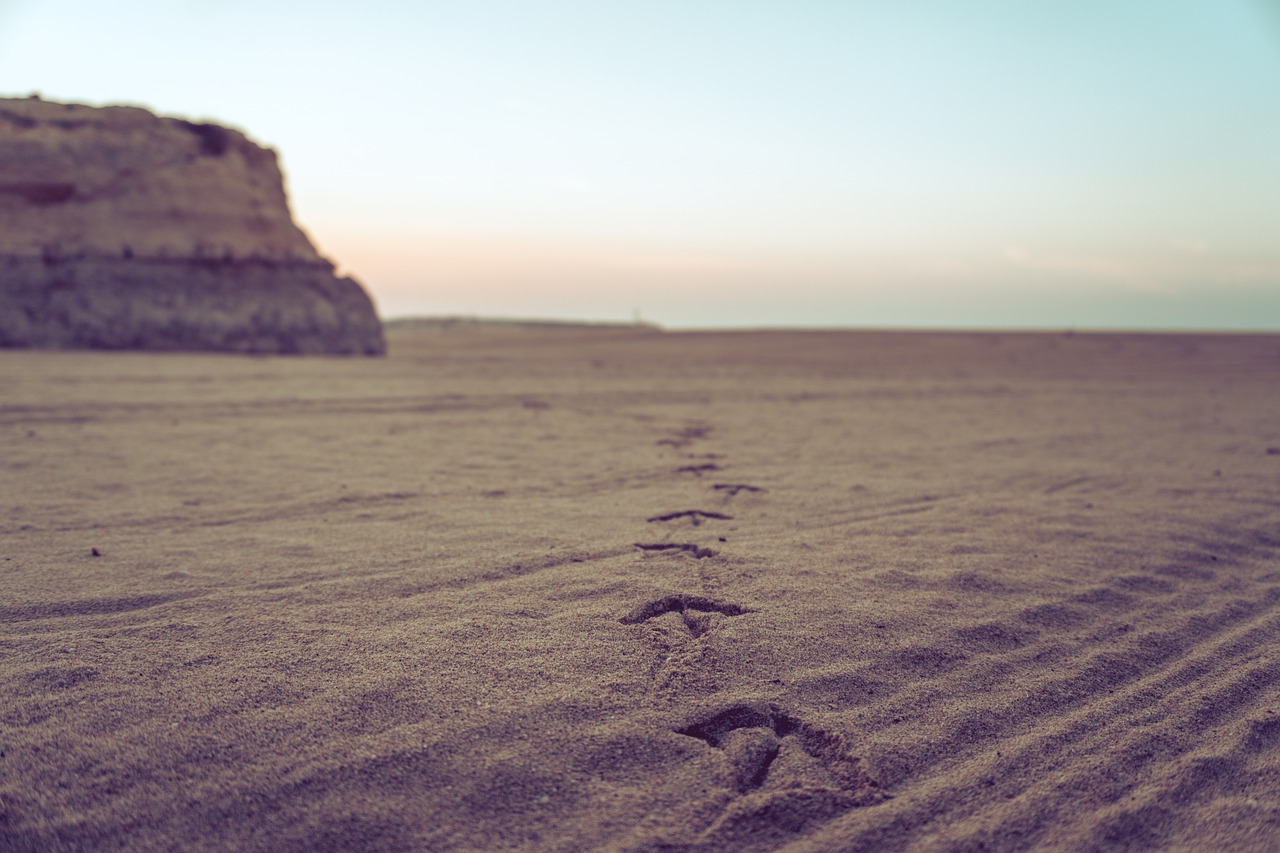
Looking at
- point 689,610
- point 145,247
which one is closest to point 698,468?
point 689,610

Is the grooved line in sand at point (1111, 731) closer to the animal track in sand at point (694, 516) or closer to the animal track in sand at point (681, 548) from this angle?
the animal track in sand at point (681, 548)

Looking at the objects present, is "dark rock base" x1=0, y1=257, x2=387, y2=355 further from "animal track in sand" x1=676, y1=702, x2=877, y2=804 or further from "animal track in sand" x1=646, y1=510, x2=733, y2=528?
"animal track in sand" x1=676, y1=702, x2=877, y2=804

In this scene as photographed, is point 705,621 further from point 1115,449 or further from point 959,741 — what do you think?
point 1115,449

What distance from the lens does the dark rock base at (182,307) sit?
1105 centimetres

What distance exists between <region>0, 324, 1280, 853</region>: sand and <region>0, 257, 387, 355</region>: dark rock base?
25.4 ft

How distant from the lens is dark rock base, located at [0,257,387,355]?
36.3 feet

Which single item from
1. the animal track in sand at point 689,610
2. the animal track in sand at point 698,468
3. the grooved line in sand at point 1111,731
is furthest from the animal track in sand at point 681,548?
the animal track in sand at point 698,468

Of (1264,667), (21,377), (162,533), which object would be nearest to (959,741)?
(1264,667)

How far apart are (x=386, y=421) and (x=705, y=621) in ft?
14.5

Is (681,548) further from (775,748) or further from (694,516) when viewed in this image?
(775,748)

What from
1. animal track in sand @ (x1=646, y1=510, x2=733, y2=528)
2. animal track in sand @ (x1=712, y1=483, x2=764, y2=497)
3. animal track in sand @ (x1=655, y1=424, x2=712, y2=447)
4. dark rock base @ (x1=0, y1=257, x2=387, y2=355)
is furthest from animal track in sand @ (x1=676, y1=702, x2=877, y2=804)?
dark rock base @ (x1=0, y1=257, x2=387, y2=355)

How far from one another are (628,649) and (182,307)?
12.2 m

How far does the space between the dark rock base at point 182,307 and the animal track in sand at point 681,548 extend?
11.3 m

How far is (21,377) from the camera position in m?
7.38
